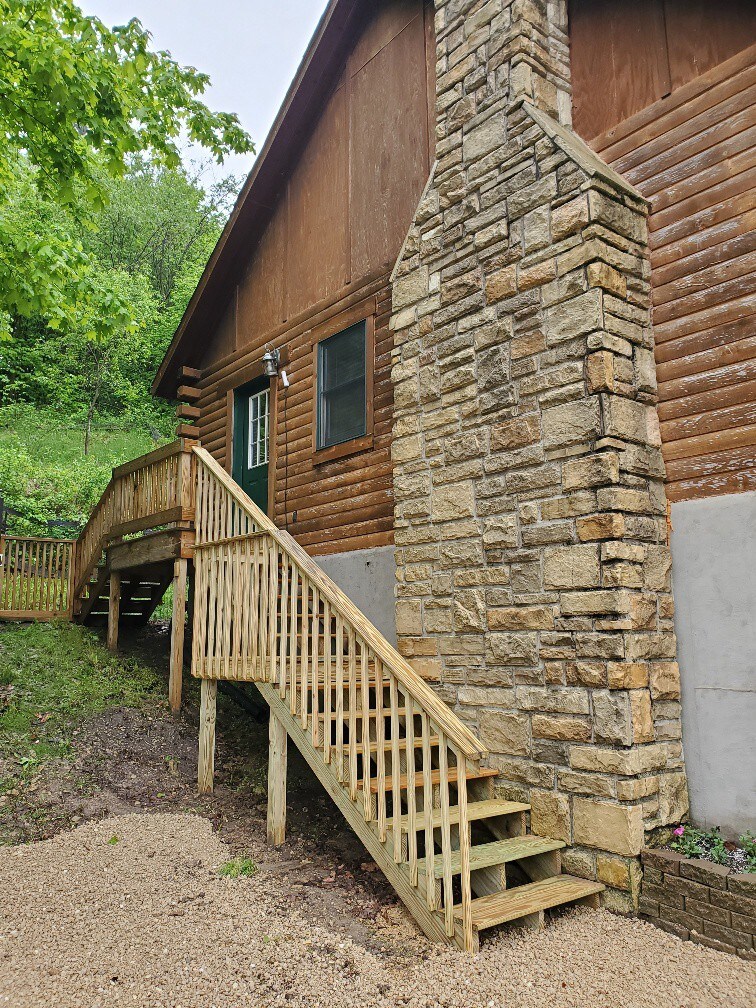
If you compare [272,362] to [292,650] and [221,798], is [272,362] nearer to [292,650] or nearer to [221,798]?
[292,650]

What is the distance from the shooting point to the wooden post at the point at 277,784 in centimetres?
543

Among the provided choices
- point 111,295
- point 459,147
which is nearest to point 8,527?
point 111,295

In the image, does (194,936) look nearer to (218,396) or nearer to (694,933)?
(694,933)

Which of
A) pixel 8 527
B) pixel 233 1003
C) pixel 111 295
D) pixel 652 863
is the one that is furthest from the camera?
pixel 8 527

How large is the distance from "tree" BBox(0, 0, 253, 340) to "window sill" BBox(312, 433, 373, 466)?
2749 millimetres

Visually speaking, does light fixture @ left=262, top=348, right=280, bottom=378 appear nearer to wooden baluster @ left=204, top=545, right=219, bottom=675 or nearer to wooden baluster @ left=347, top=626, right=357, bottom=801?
wooden baluster @ left=204, top=545, right=219, bottom=675

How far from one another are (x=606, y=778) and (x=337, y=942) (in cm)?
169

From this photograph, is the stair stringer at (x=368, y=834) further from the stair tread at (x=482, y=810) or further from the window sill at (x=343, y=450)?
the window sill at (x=343, y=450)

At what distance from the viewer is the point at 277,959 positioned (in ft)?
12.2

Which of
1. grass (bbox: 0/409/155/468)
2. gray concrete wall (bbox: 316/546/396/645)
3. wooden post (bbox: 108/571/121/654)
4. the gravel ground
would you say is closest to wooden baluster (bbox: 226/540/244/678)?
gray concrete wall (bbox: 316/546/396/645)

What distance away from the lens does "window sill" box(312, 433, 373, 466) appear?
7.44 m

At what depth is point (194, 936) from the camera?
3.94 meters

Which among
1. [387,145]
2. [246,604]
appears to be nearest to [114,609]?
[246,604]

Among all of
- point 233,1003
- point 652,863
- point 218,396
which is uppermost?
point 218,396
